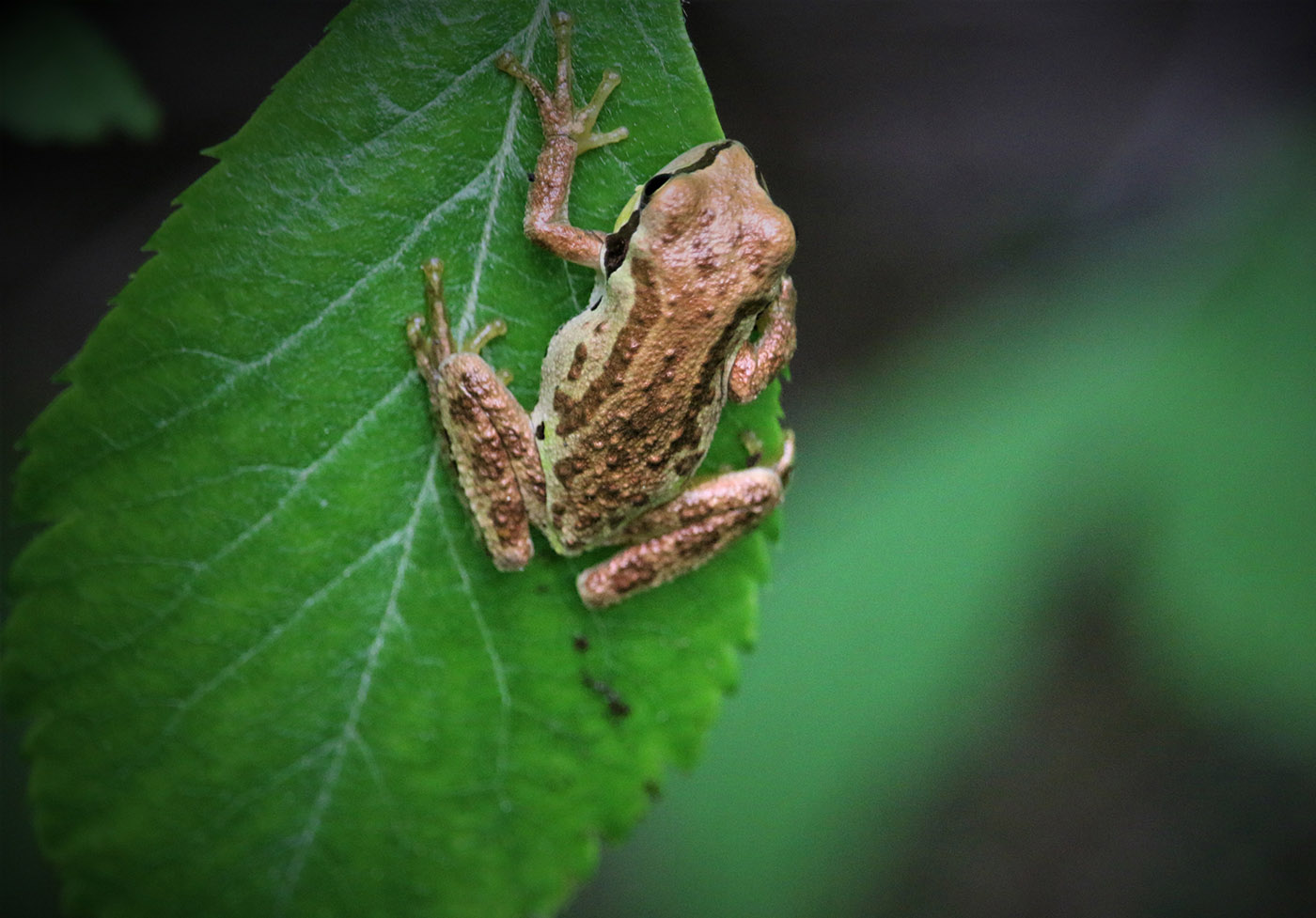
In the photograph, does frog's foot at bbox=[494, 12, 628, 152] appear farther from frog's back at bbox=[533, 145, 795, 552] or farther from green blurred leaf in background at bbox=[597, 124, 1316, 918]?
green blurred leaf in background at bbox=[597, 124, 1316, 918]

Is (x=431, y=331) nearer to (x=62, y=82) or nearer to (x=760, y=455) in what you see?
(x=760, y=455)

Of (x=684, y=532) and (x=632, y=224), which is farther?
(x=684, y=532)

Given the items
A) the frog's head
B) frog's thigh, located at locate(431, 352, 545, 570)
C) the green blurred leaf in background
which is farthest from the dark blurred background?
frog's thigh, located at locate(431, 352, 545, 570)

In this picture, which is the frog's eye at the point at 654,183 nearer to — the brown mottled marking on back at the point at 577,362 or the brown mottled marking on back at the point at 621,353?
the brown mottled marking on back at the point at 621,353

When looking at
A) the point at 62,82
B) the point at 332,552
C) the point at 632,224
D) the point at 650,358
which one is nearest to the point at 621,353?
the point at 650,358

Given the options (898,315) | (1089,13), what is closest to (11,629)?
(898,315)

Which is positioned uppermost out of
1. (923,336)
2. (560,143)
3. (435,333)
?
(560,143)

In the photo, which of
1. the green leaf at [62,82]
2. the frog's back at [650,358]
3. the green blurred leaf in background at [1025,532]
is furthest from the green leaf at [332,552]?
the green blurred leaf in background at [1025,532]
